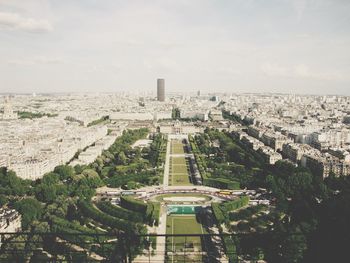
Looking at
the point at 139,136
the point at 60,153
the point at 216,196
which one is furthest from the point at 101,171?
the point at 139,136

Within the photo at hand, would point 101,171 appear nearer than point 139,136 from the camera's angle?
Yes

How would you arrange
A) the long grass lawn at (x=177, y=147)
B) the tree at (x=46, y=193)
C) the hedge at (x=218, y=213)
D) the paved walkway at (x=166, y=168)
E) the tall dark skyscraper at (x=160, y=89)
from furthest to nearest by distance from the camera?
the tall dark skyscraper at (x=160, y=89)
the long grass lawn at (x=177, y=147)
the paved walkway at (x=166, y=168)
the tree at (x=46, y=193)
the hedge at (x=218, y=213)

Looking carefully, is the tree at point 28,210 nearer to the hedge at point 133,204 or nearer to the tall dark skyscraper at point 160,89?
the hedge at point 133,204

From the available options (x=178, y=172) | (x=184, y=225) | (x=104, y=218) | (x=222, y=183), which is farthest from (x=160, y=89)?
(x=184, y=225)

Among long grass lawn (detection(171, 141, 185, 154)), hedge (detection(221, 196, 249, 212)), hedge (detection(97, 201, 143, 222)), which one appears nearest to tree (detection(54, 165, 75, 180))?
hedge (detection(97, 201, 143, 222))

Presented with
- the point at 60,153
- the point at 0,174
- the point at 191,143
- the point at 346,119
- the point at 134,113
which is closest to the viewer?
the point at 0,174

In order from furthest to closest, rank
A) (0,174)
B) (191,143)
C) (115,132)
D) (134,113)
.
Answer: (134,113) → (115,132) → (191,143) → (0,174)

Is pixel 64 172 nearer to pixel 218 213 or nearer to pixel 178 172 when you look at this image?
pixel 178 172

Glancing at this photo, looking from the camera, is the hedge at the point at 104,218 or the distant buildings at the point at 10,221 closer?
the distant buildings at the point at 10,221

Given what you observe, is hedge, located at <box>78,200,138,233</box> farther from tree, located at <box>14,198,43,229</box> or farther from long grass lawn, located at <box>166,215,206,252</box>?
tree, located at <box>14,198,43,229</box>

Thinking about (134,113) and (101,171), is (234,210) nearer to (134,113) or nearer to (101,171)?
(101,171)

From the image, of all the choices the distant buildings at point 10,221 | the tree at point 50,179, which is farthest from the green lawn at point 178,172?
the distant buildings at point 10,221
